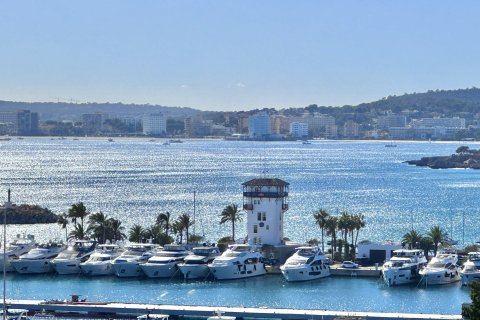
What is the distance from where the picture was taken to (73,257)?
5319 centimetres

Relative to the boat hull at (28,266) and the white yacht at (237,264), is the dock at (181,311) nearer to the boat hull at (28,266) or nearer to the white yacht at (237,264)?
the white yacht at (237,264)

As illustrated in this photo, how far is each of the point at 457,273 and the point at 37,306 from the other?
18.4m

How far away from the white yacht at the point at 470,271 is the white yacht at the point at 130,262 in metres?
14.1

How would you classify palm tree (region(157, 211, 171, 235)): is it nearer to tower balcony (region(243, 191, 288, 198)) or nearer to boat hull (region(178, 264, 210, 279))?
tower balcony (region(243, 191, 288, 198))

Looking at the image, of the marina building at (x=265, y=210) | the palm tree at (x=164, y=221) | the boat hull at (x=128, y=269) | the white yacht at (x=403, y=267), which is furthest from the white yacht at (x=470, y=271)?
the palm tree at (x=164, y=221)

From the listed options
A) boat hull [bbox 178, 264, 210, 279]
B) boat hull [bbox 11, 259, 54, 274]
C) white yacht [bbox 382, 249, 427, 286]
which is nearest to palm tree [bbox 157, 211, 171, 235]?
boat hull [bbox 11, 259, 54, 274]

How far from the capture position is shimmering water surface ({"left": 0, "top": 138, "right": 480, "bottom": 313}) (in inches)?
1848

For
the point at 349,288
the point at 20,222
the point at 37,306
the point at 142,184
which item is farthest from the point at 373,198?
the point at 37,306

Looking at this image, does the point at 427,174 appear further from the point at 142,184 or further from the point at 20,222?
the point at 20,222

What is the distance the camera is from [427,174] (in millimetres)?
158750

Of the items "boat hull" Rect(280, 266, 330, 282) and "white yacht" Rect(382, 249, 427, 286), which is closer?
"white yacht" Rect(382, 249, 427, 286)

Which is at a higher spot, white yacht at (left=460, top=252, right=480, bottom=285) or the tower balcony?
the tower balcony

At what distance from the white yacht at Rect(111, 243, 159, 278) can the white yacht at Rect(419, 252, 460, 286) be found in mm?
12530

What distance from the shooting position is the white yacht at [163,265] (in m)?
51.1
